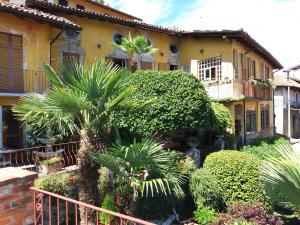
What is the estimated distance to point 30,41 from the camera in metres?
14.6

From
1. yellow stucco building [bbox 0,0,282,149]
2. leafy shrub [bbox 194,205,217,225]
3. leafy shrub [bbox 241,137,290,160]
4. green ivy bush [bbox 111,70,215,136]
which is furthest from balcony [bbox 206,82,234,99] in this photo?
leafy shrub [bbox 194,205,217,225]

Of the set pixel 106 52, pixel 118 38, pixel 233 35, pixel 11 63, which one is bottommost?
pixel 11 63

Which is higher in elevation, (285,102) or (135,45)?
(135,45)

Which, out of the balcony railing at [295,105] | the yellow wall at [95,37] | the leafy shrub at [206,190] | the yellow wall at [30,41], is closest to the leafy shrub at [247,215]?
the leafy shrub at [206,190]

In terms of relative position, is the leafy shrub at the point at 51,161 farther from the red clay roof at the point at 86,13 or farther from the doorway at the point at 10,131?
the red clay roof at the point at 86,13

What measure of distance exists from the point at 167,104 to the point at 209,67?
29.2 feet

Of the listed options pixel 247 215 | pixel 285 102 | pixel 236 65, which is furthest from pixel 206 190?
pixel 285 102

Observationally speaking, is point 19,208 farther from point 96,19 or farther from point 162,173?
point 96,19

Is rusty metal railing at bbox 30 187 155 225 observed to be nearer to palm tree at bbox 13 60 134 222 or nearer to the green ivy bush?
palm tree at bbox 13 60 134 222

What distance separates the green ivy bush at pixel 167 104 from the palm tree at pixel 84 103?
557cm

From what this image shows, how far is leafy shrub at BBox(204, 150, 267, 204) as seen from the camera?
12547 mm

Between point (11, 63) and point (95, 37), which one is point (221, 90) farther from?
point (11, 63)

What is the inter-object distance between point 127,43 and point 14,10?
5791 mm

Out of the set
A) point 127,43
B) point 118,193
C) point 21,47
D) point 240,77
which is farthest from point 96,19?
point 118,193
